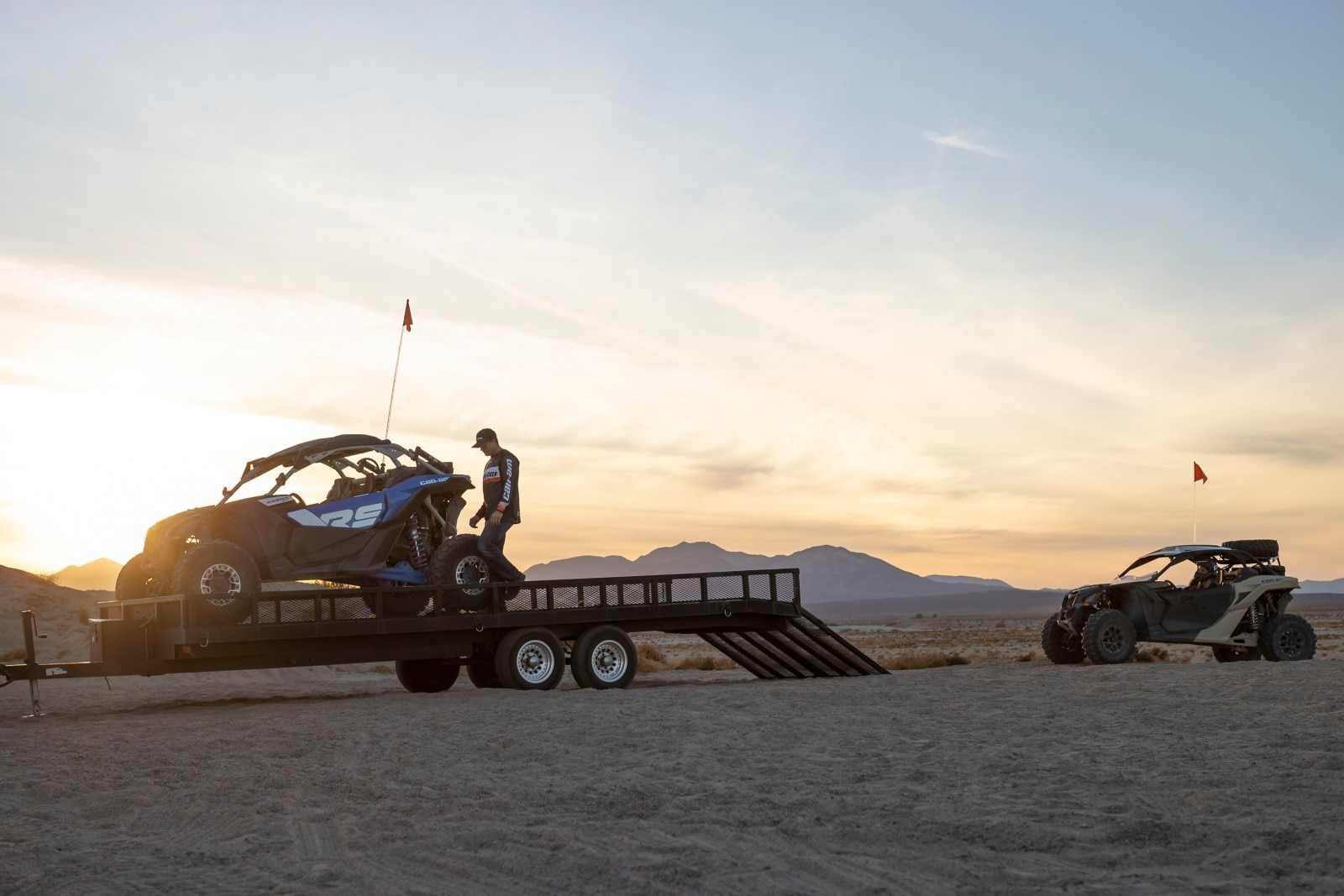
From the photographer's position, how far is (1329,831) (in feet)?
21.4

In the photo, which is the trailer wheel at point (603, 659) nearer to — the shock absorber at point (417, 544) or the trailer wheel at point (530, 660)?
the trailer wheel at point (530, 660)

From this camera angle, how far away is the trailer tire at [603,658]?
15.6 m

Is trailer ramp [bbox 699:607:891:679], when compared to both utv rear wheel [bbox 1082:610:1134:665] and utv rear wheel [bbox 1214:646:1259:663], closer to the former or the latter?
utv rear wheel [bbox 1082:610:1134:665]

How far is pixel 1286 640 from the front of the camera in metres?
18.8

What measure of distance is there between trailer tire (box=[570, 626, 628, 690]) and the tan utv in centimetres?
679

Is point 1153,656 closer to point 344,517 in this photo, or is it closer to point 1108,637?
point 1108,637

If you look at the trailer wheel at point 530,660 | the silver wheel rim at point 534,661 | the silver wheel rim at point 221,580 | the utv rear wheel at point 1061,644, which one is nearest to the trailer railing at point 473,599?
the silver wheel rim at point 221,580

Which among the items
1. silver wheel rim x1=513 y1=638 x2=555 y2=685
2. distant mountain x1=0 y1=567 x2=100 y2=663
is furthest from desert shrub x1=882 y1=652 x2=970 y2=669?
distant mountain x1=0 y1=567 x2=100 y2=663

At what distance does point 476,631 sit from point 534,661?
2.66ft

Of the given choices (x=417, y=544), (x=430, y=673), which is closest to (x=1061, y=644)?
(x=430, y=673)

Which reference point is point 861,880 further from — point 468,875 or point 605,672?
point 605,672

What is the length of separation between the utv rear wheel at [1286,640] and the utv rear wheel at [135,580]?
608 inches

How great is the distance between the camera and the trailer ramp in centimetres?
1758

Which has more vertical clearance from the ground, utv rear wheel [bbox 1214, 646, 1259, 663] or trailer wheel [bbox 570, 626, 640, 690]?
trailer wheel [bbox 570, 626, 640, 690]
